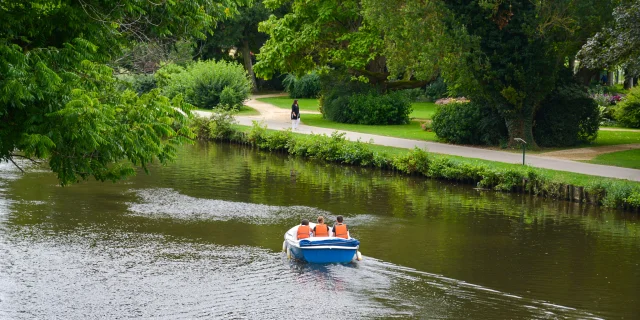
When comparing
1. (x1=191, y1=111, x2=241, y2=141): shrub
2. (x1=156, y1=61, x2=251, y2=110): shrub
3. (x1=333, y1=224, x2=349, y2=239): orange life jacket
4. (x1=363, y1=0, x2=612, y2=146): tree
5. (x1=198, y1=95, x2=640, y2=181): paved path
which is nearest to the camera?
(x1=333, y1=224, x2=349, y2=239): orange life jacket

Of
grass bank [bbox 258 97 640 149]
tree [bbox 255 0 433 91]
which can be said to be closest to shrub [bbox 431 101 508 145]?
grass bank [bbox 258 97 640 149]

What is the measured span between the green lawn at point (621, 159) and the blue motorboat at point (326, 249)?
15698mm

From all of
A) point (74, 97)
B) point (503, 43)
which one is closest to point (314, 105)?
point (503, 43)

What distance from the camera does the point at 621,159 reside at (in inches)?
1236

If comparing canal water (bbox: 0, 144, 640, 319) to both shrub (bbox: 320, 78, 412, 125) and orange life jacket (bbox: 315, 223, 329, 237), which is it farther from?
shrub (bbox: 320, 78, 412, 125)

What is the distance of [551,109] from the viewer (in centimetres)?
3575

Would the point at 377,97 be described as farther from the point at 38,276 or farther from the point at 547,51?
the point at 38,276

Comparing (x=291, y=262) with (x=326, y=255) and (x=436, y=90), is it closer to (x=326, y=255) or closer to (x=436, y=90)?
(x=326, y=255)

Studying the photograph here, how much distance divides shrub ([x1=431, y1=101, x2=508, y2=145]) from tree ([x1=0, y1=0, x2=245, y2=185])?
23.7 meters

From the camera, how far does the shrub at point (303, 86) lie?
2640 inches

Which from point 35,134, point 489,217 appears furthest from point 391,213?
point 35,134

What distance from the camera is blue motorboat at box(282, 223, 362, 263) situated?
17953 mm

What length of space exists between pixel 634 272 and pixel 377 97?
2938 cm

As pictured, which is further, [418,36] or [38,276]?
[418,36]
